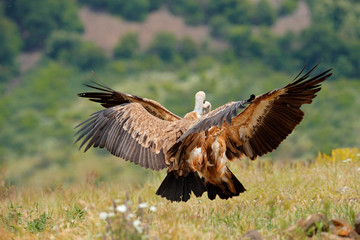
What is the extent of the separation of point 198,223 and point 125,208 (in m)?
1.43

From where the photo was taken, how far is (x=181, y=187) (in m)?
6.52

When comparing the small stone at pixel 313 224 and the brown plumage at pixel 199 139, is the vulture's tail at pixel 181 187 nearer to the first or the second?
the brown plumage at pixel 199 139

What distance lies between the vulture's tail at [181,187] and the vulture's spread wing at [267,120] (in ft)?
1.64

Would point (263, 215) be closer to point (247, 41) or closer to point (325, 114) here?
point (325, 114)

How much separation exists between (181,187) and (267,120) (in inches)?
49.6

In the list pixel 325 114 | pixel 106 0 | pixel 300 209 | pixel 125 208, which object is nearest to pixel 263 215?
pixel 300 209

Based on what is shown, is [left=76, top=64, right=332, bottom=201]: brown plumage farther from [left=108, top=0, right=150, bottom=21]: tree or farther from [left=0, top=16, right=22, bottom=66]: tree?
[left=108, top=0, right=150, bottom=21]: tree

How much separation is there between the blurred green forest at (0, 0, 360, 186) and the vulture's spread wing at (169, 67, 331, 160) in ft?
146

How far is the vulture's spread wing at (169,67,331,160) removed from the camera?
6035 mm

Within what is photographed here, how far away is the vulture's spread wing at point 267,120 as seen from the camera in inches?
238

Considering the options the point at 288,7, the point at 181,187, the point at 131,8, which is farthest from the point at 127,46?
the point at 181,187

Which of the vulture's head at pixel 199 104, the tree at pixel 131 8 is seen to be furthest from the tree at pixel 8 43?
the vulture's head at pixel 199 104

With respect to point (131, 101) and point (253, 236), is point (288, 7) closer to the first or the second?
point (131, 101)

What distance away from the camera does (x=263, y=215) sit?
19.1ft
